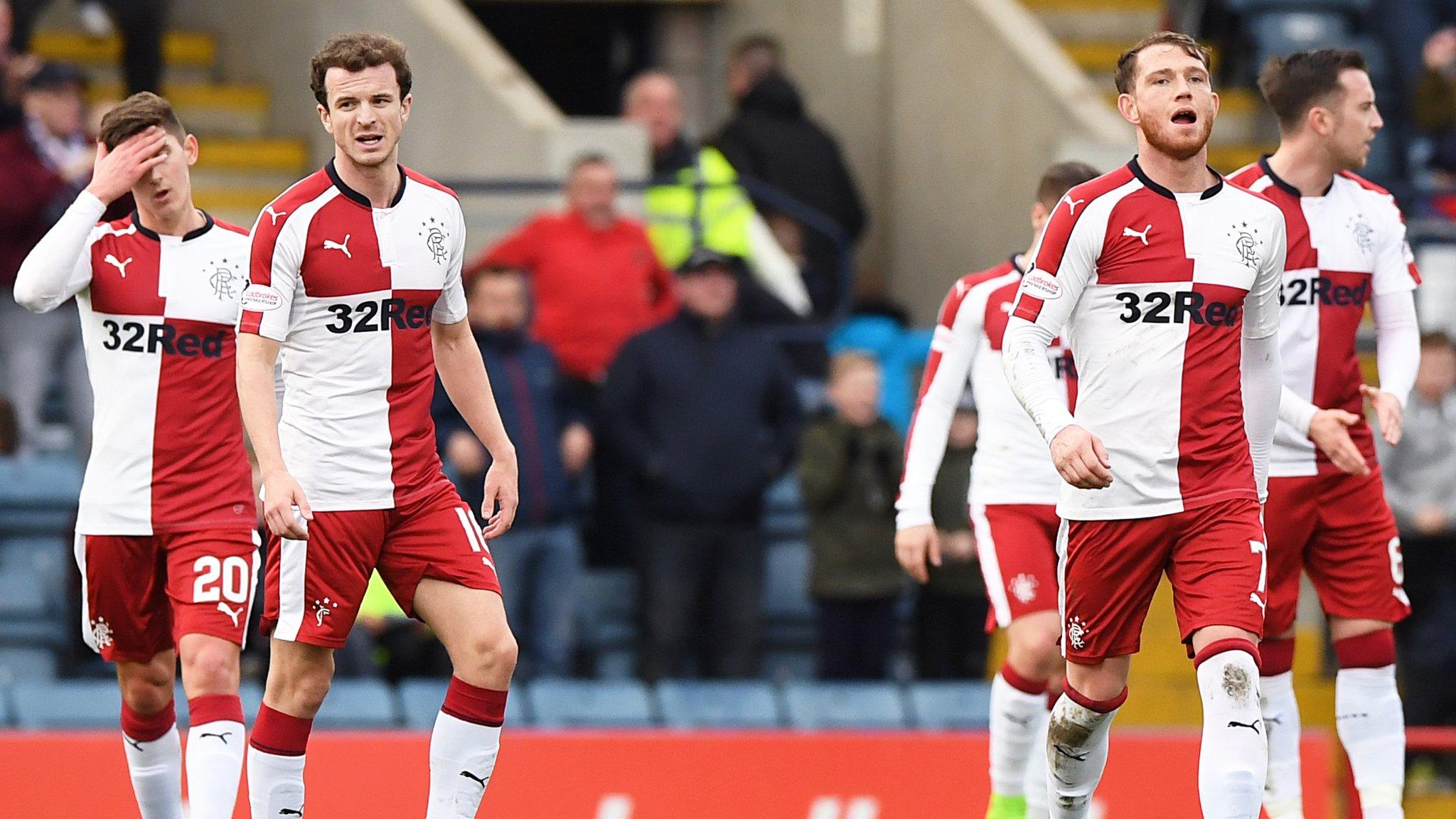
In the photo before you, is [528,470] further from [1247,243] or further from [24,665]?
[1247,243]

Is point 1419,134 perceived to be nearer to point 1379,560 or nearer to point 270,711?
point 1379,560

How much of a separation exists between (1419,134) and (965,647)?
4.43 m

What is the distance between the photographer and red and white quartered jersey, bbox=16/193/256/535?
20.8ft

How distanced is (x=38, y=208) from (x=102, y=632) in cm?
448

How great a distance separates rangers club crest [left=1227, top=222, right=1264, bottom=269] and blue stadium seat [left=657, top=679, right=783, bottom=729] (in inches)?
171

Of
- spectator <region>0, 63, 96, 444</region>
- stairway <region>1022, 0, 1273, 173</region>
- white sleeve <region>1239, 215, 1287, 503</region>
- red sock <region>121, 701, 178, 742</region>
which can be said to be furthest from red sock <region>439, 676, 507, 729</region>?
stairway <region>1022, 0, 1273, 173</region>

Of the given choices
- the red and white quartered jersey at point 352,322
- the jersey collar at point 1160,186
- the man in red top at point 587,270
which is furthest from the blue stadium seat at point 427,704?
the jersey collar at point 1160,186

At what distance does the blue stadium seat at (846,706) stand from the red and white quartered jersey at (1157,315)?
153 inches

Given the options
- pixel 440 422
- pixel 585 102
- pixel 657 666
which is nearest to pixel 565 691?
pixel 657 666

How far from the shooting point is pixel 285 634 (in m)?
5.89

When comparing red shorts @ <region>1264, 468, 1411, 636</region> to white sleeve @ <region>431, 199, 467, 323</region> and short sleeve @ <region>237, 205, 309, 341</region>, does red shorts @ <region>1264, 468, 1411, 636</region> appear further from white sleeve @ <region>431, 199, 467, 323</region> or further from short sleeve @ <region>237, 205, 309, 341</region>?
short sleeve @ <region>237, 205, 309, 341</region>

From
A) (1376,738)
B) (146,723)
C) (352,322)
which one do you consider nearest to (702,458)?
(146,723)

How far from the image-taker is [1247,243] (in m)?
5.70

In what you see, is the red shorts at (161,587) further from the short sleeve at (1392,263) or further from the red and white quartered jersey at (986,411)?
the short sleeve at (1392,263)
